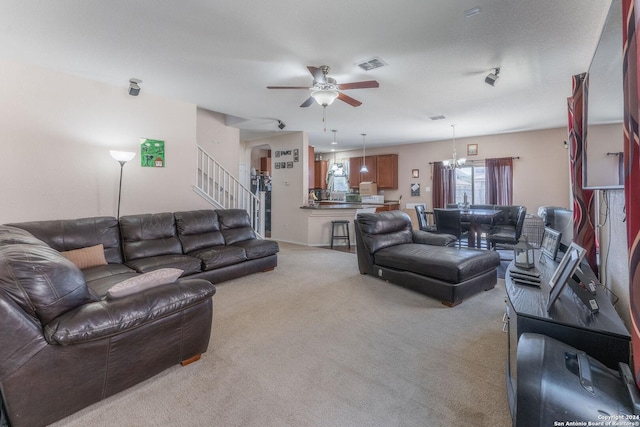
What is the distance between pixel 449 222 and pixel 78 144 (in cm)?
571

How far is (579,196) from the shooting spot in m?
2.50

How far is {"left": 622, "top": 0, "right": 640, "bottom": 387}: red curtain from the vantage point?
0.86 metres

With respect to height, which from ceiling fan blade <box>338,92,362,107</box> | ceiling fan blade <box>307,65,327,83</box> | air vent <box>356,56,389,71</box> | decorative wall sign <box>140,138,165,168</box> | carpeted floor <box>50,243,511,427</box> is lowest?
carpeted floor <box>50,243,511,427</box>

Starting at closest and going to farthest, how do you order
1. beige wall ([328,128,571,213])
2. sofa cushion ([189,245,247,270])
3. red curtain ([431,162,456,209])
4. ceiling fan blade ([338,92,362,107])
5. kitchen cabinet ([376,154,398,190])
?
ceiling fan blade ([338,92,362,107]) < sofa cushion ([189,245,247,270]) < beige wall ([328,128,571,213]) < red curtain ([431,162,456,209]) < kitchen cabinet ([376,154,398,190])

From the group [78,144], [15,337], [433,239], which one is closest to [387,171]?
[433,239]

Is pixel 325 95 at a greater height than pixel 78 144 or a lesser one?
greater

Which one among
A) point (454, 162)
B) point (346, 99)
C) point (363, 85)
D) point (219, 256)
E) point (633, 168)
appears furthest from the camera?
point (454, 162)

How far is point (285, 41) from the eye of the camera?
8.80 ft

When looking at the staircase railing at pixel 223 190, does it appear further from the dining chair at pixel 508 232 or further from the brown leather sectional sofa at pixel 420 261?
the dining chair at pixel 508 232

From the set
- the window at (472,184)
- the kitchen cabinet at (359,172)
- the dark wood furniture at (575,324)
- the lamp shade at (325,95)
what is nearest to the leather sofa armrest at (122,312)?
the dark wood furniture at (575,324)

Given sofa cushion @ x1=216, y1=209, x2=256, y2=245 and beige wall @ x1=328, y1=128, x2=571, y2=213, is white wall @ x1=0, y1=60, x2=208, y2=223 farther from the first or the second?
beige wall @ x1=328, y1=128, x2=571, y2=213

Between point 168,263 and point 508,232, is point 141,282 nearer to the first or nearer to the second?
point 168,263

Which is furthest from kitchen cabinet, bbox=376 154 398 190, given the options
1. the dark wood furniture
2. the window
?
the dark wood furniture

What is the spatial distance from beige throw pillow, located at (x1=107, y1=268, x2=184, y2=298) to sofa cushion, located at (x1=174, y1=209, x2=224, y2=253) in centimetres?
198
